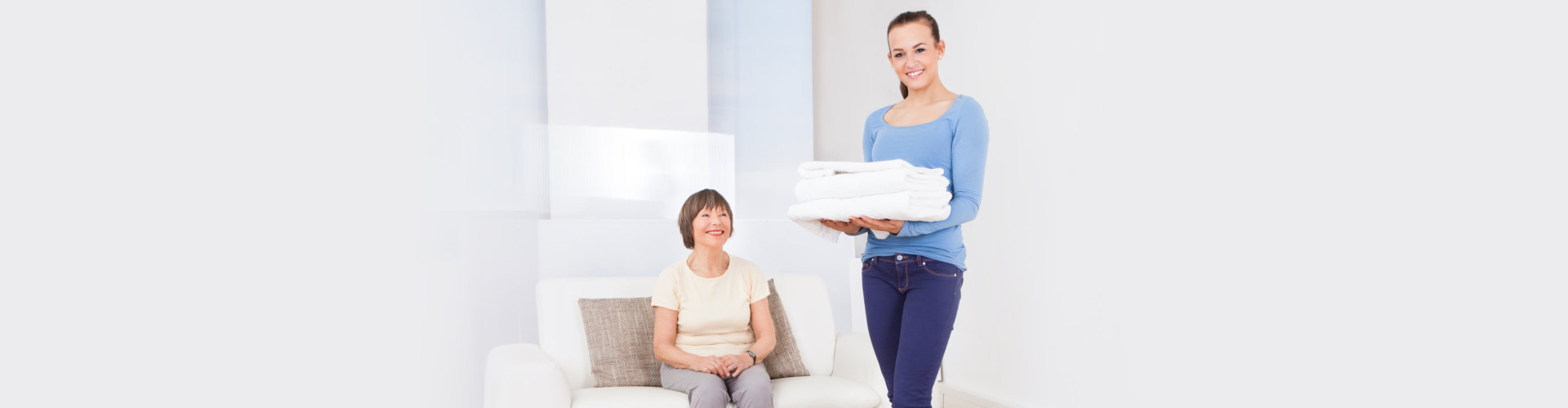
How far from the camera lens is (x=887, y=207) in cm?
159

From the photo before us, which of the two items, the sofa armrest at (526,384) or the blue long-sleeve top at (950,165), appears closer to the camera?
the blue long-sleeve top at (950,165)

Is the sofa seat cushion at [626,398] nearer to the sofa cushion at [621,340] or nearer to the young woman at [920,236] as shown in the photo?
the sofa cushion at [621,340]

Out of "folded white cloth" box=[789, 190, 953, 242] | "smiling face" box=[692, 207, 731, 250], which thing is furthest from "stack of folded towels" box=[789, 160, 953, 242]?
"smiling face" box=[692, 207, 731, 250]

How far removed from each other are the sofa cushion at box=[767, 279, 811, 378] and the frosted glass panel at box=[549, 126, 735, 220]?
1.15 metres

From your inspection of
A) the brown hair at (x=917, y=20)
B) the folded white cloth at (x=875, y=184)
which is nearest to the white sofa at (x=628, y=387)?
the folded white cloth at (x=875, y=184)

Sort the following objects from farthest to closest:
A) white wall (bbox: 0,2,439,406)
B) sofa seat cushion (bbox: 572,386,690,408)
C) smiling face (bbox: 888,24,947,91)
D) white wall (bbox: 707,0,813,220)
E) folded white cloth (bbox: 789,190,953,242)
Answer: white wall (bbox: 707,0,813,220) → sofa seat cushion (bbox: 572,386,690,408) → smiling face (bbox: 888,24,947,91) → folded white cloth (bbox: 789,190,953,242) → white wall (bbox: 0,2,439,406)

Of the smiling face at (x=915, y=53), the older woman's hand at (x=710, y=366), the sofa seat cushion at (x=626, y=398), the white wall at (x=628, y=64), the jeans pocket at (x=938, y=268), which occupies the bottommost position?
the sofa seat cushion at (x=626, y=398)

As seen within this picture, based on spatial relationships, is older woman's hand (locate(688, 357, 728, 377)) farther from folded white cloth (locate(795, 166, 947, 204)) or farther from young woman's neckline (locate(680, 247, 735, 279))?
folded white cloth (locate(795, 166, 947, 204))

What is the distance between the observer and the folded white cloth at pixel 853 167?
1.60 m

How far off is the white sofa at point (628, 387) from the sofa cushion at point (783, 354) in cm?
3

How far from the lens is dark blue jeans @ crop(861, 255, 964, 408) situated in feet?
5.22

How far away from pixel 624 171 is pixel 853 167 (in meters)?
1.94

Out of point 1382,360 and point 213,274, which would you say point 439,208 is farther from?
point 1382,360

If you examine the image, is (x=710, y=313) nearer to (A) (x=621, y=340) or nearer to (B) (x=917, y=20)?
(A) (x=621, y=340)
